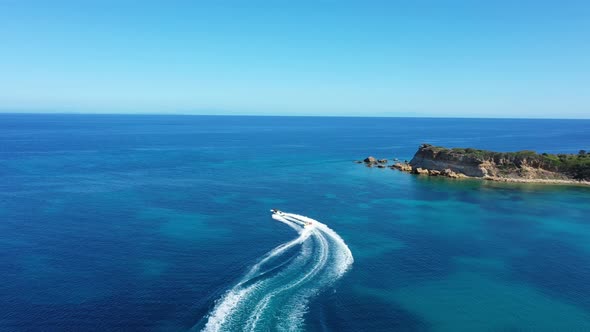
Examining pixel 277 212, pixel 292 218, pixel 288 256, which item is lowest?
pixel 288 256

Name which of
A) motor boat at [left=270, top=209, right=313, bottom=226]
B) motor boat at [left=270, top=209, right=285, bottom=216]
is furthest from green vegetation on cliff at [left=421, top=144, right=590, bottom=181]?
motor boat at [left=270, top=209, right=313, bottom=226]

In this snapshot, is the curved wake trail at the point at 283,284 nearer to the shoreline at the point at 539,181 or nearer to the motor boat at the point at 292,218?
the motor boat at the point at 292,218

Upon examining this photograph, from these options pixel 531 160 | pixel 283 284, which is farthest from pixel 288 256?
pixel 531 160

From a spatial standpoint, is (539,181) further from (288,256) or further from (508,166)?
(288,256)

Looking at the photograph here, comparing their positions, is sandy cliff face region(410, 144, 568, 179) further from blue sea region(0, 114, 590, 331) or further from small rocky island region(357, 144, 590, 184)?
blue sea region(0, 114, 590, 331)

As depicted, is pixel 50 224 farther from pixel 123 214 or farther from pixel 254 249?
pixel 254 249

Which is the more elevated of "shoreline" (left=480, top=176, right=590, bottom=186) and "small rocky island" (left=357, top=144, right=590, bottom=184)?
"small rocky island" (left=357, top=144, right=590, bottom=184)

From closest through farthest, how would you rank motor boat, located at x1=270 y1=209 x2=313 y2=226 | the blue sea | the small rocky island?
the blue sea → motor boat, located at x1=270 y1=209 x2=313 y2=226 → the small rocky island

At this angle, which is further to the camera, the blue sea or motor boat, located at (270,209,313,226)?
motor boat, located at (270,209,313,226)
